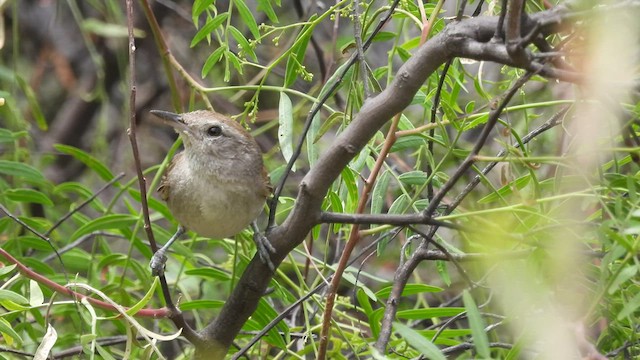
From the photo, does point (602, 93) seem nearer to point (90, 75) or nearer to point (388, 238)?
point (388, 238)

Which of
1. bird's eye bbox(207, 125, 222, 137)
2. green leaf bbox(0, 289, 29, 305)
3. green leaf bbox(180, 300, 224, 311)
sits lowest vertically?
green leaf bbox(0, 289, 29, 305)

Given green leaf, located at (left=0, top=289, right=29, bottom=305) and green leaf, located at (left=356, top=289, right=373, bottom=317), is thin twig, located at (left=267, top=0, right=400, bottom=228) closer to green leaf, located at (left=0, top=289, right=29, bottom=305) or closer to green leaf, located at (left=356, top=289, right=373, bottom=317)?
green leaf, located at (left=356, top=289, right=373, bottom=317)

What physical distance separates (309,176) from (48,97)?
432 centimetres

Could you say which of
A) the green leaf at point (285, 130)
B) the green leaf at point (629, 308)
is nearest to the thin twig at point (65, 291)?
the green leaf at point (285, 130)

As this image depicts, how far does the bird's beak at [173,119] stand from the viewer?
2.81 m

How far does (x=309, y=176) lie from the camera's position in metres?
1.95

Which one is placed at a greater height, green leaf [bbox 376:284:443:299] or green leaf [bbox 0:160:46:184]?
green leaf [bbox 0:160:46:184]

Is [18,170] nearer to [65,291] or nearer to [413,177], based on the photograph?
[65,291]

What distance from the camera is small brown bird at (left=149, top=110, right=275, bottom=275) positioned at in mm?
2873

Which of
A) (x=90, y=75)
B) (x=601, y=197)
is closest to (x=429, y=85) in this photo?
(x=601, y=197)

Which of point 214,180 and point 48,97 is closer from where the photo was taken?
point 214,180

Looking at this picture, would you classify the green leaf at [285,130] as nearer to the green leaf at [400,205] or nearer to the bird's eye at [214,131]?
the green leaf at [400,205]

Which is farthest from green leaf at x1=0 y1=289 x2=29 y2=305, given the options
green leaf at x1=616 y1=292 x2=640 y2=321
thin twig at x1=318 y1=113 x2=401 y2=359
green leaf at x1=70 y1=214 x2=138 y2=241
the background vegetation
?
green leaf at x1=616 y1=292 x2=640 y2=321

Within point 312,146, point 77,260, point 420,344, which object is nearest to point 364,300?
point 312,146
